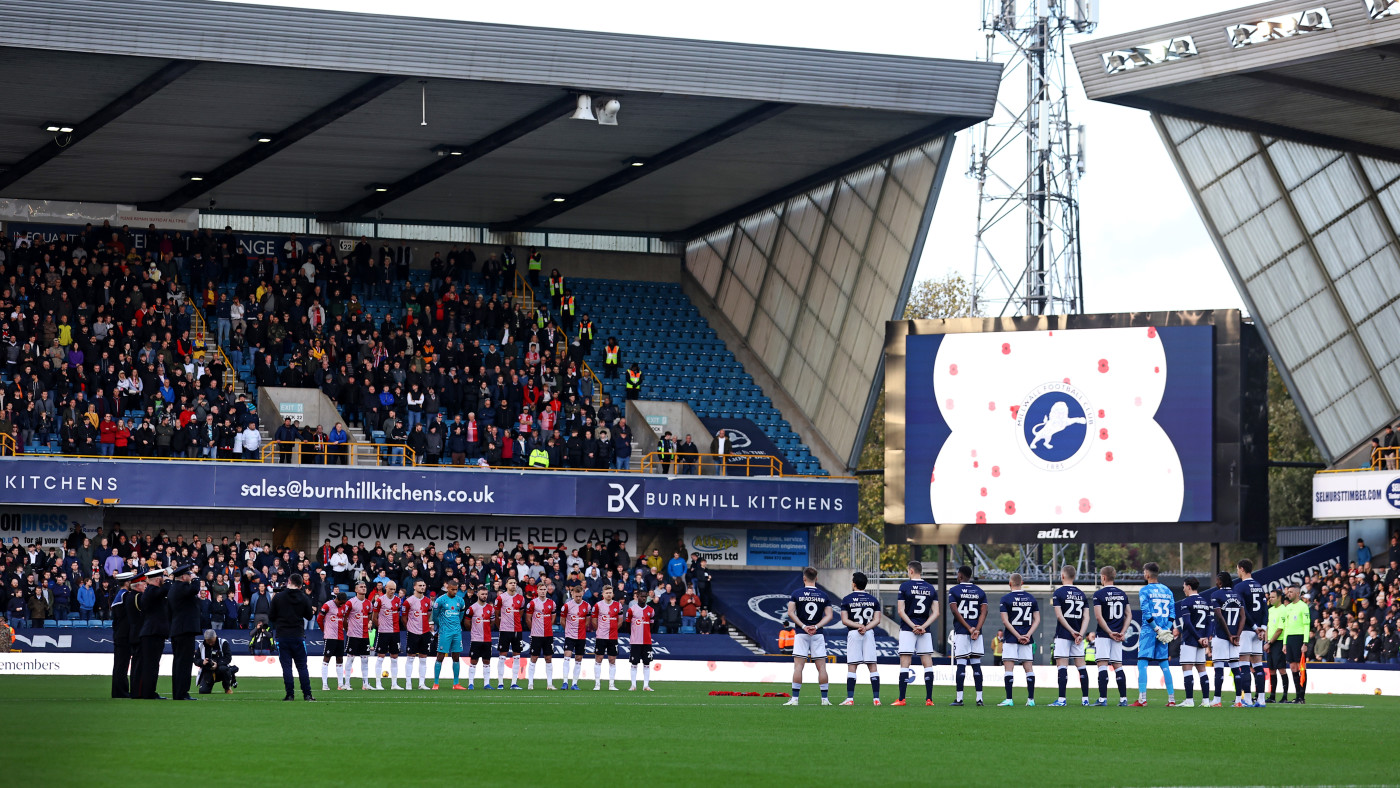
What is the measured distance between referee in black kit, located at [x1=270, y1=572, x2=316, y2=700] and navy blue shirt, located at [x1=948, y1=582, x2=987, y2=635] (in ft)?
27.9

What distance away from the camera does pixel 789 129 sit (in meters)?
42.3

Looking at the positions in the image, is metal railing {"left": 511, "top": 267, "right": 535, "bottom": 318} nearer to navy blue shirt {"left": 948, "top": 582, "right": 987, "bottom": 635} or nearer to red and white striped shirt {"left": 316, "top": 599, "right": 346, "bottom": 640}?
red and white striped shirt {"left": 316, "top": 599, "right": 346, "bottom": 640}

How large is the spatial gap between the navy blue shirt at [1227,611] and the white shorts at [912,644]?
4127 millimetres

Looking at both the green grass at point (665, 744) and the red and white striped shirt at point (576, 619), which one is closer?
the green grass at point (665, 744)

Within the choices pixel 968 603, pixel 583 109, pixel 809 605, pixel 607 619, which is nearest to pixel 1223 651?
pixel 968 603

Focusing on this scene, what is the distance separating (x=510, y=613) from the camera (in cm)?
3066

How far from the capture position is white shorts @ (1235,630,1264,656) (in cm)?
2525

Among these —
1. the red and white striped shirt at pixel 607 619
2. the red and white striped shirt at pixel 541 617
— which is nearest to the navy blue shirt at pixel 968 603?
the red and white striped shirt at pixel 607 619

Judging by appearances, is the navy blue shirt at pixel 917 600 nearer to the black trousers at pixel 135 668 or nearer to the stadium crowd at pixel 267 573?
the stadium crowd at pixel 267 573

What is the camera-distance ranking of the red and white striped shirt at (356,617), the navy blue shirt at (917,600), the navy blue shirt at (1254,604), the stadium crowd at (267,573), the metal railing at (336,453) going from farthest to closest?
the metal railing at (336,453), the stadium crowd at (267,573), the red and white striped shirt at (356,617), the navy blue shirt at (1254,604), the navy blue shirt at (917,600)

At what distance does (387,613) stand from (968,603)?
10.2m

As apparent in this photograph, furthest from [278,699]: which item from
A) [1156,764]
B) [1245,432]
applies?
[1245,432]

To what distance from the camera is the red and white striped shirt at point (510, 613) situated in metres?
30.6

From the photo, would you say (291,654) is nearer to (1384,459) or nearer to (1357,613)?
(1357,613)
